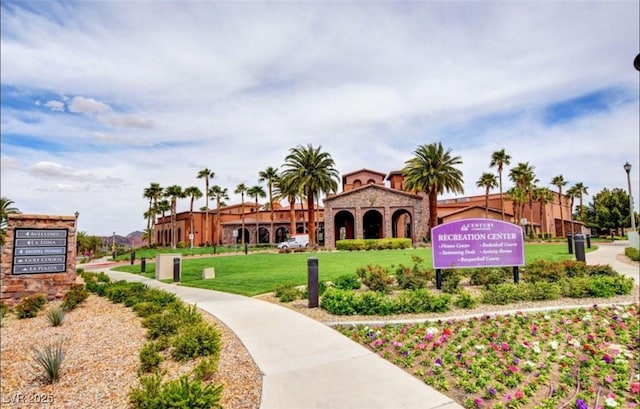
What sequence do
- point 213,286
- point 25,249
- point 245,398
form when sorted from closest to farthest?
1. point 245,398
2. point 25,249
3. point 213,286

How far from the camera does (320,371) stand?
5160 mm

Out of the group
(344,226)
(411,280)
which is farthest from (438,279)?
(344,226)

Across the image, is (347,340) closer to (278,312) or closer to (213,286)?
(278,312)

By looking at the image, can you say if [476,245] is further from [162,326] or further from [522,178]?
[522,178]

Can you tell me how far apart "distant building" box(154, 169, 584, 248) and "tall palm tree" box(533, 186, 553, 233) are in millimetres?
470

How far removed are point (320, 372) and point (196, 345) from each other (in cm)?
226

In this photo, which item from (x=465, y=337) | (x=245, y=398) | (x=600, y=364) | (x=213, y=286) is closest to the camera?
(x=245, y=398)

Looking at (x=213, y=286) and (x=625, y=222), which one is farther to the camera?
(x=625, y=222)

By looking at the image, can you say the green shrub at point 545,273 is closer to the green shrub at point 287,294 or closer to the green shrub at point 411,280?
the green shrub at point 411,280

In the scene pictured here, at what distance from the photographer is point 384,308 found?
7.98m

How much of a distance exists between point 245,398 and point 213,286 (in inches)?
382

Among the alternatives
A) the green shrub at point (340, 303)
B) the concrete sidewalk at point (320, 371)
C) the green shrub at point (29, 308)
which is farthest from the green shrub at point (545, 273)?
the green shrub at point (29, 308)

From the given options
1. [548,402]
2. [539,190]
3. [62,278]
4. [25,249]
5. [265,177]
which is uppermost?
[265,177]

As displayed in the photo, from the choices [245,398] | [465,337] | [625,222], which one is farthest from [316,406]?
[625,222]
